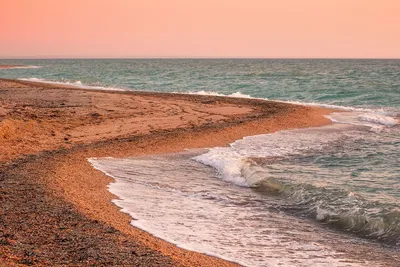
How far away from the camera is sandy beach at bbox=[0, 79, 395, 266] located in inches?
217

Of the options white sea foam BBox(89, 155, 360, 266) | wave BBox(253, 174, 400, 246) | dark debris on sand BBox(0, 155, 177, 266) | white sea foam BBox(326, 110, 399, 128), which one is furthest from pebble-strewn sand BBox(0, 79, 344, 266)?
wave BBox(253, 174, 400, 246)

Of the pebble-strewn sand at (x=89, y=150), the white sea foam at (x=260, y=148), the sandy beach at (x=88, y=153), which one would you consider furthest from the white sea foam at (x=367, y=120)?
the white sea foam at (x=260, y=148)

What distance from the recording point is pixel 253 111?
72.9 feet

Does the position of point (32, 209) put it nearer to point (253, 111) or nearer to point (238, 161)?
point (238, 161)

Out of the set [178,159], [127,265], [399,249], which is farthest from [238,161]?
[127,265]

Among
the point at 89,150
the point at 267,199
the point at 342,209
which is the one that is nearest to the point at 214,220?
the point at 267,199

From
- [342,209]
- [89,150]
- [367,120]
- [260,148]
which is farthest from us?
[367,120]

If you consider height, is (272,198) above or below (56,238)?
below

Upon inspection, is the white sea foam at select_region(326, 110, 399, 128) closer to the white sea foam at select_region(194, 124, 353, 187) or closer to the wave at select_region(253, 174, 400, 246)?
the white sea foam at select_region(194, 124, 353, 187)

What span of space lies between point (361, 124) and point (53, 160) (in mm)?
13764

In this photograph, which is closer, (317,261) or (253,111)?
(317,261)

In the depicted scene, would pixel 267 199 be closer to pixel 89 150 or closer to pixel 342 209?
pixel 342 209

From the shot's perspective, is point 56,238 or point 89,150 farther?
point 89,150

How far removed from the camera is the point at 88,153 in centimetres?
1216
